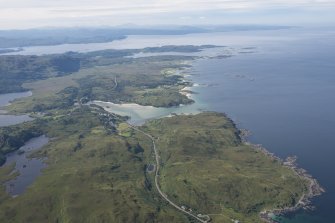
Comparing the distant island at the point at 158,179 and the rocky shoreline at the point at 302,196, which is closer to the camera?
the rocky shoreline at the point at 302,196

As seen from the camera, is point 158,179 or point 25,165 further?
point 25,165

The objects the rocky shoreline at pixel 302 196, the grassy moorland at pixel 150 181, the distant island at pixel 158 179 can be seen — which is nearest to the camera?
the rocky shoreline at pixel 302 196

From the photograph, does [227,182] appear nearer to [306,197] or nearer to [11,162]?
[306,197]

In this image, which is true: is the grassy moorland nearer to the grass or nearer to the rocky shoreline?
the grass

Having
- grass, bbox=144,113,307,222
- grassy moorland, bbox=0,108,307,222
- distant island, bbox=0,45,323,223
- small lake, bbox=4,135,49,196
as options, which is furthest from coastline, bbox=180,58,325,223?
small lake, bbox=4,135,49,196

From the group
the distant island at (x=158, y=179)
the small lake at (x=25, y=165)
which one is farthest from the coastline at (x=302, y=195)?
the small lake at (x=25, y=165)

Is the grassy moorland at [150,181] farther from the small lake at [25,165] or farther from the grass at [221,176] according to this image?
the small lake at [25,165]

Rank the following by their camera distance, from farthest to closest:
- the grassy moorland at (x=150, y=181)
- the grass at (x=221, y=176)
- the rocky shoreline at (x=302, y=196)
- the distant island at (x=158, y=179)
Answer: the grass at (x=221, y=176) < the grassy moorland at (x=150, y=181) < the distant island at (x=158, y=179) < the rocky shoreline at (x=302, y=196)

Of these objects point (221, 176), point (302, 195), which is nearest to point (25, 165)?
point (221, 176)

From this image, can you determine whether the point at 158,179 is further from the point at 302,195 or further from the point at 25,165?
the point at 25,165

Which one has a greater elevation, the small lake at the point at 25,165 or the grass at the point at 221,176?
the grass at the point at 221,176
